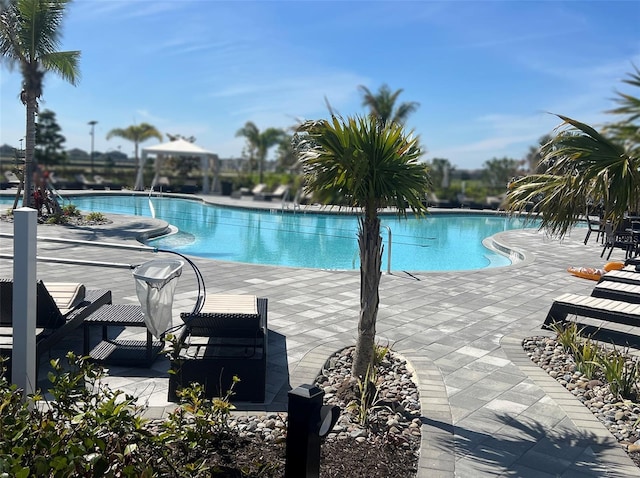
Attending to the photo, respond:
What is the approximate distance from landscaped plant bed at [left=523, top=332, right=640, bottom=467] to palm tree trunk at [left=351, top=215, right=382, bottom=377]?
1.94 meters

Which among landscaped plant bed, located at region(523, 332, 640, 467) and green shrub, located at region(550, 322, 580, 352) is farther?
green shrub, located at region(550, 322, 580, 352)

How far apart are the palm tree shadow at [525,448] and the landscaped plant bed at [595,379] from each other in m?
0.28

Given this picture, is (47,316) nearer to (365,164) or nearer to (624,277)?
(365,164)

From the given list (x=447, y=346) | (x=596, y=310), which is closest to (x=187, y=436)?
(x=447, y=346)

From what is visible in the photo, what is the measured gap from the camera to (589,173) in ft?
14.8

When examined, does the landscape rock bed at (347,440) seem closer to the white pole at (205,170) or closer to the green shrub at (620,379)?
the green shrub at (620,379)

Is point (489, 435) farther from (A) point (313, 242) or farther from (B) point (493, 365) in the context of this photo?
(A) point (313, 242)

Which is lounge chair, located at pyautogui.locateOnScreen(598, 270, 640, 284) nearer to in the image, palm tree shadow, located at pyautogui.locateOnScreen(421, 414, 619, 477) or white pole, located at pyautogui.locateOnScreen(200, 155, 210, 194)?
palm tree shadow, located at pyautogui.locateOnScreen(421, 414, 619, 477)

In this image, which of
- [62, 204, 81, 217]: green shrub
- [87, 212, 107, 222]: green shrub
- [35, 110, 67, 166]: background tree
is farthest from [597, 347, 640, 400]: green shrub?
[62, 204, 81, 217]: green shrub

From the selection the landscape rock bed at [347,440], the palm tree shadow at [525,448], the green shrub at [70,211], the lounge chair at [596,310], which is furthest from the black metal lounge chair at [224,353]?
the green shrub at [70,211]

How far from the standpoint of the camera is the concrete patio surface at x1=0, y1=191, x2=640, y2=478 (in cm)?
388

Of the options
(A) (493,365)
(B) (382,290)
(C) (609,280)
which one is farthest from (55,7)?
(C) (609,280)

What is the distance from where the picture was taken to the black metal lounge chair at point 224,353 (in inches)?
177

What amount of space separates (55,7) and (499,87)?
33.4 ft
